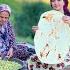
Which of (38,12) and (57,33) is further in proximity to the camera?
(38,12)

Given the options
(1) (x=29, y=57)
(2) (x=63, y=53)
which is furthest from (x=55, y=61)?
(1) (x=29, y=57)

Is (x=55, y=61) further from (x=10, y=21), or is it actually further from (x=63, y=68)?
(x=10, y=21)

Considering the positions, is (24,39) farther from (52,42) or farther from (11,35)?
(52,42)

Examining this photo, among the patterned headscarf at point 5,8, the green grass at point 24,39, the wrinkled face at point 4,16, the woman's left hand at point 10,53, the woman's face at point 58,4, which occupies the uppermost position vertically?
the woman's face at point 58,4

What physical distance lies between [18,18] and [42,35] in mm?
500

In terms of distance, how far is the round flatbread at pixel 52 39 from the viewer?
16.3 ft

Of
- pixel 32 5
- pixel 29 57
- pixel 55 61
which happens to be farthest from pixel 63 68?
pixel 32 5

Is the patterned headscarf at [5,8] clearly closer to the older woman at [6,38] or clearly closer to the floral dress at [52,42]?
the older woman at [6,38]

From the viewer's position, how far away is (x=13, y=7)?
5348 mm

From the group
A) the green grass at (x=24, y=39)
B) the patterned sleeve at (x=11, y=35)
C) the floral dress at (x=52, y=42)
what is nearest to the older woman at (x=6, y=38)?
the patterned sleeve at (x=11, y=35)

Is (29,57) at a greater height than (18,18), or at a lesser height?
lesser

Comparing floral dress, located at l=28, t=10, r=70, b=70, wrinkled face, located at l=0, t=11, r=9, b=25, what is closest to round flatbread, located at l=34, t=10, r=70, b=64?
floral dress, located at l=28, t=10, r=70, b=70

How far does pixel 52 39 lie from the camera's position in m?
4.99

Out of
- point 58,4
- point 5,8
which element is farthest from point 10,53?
point 58,4
